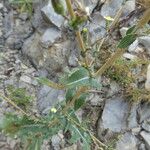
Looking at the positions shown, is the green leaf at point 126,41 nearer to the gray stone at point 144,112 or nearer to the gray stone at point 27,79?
the gray stone at point 144,112

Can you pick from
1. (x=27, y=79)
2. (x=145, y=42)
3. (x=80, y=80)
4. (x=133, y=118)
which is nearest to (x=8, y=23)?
(x=27, y=79)

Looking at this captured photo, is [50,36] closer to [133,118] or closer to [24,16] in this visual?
[24,16]

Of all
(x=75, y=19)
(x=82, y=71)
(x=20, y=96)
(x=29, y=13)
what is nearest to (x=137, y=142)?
(x=20, y=96)

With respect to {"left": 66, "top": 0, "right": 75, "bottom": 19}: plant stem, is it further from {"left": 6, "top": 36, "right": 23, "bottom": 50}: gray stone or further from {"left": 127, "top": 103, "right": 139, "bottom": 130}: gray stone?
{"left": 6, "top": 36, "right": 23, "bottom": 50}: gray stone

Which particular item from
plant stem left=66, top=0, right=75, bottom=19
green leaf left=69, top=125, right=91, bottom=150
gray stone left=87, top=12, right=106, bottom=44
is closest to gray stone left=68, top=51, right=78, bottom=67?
gray stone left=87, top=12, right=106, bottom=44

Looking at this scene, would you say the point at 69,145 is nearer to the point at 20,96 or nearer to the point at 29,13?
the point at 20,96

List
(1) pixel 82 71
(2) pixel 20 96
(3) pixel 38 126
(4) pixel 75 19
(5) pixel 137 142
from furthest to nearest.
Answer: (2) pixel 20 96 < (5) pixel 137 142 < (3) pixel 38 126 < (1) pixel 82 71 < (4) pixel 75 19
